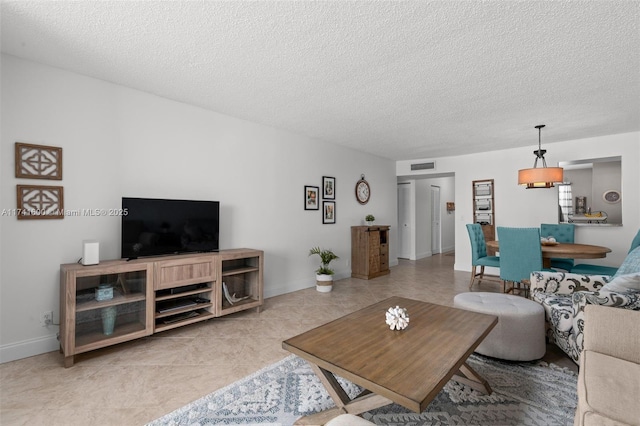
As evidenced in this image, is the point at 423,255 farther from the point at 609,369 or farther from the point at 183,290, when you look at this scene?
the point at 609,369

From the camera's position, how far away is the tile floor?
5.93 ft

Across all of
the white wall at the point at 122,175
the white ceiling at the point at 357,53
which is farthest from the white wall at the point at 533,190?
the white wall at the point at 122,175

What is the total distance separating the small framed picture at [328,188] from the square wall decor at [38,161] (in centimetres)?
345

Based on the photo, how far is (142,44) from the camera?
2205 mm

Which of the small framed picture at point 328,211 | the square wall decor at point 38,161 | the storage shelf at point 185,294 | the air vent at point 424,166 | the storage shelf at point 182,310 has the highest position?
the air vent at point 424,166

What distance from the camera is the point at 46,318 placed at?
8.39 feet

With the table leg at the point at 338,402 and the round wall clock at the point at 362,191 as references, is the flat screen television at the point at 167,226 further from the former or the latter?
the round wall clock at the point at 362,191

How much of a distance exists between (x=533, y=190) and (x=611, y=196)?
1.02 meters

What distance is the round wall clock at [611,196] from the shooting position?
4.67 metres

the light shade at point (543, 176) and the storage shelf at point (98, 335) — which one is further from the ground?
the light shade at point (543, 176)

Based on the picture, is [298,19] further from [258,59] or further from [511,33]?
[511,33]

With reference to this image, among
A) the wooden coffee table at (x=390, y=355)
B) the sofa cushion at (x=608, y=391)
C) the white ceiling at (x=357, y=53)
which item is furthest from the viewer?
the white ceiling at (x=357, y=53)

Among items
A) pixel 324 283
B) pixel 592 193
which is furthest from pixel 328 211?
pixel 592 193

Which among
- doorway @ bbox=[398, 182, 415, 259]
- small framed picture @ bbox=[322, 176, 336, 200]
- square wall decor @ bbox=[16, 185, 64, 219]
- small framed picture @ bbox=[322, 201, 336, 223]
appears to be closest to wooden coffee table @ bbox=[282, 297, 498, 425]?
square wall decor @ bbox=[16, 185, 64, 219]
